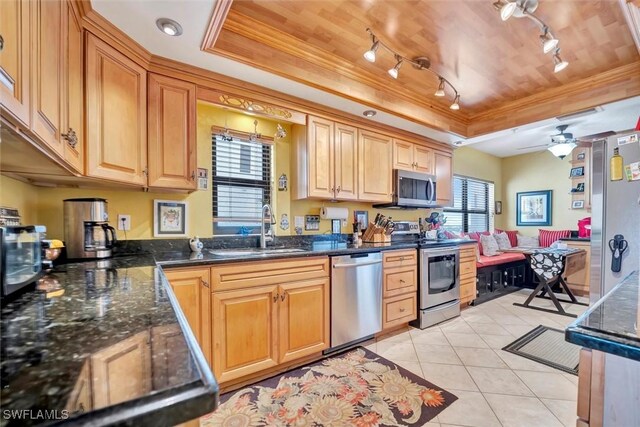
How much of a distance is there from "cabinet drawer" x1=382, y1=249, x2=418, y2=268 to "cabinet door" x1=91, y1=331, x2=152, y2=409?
2.37 meters

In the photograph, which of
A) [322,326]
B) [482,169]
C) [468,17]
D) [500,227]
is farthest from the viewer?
[500,227]

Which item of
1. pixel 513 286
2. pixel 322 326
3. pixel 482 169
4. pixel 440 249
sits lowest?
pixel 513 286

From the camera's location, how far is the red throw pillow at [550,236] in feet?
16.0

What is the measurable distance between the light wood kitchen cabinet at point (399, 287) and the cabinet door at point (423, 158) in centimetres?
123

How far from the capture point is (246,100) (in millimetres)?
2299

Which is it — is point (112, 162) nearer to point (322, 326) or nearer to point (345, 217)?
point (322, 326)

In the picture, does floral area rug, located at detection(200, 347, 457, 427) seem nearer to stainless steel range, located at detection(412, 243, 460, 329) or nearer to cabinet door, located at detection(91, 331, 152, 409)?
stainless steel range, located at detection(412, 243, 460, 329)

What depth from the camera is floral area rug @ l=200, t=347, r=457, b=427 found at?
5.31ft

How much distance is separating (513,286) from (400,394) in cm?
381

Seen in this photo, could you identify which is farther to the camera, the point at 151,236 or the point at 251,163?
the point at 251,163

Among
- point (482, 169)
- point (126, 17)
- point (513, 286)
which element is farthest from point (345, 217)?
point (482, 169)

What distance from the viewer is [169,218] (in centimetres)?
223

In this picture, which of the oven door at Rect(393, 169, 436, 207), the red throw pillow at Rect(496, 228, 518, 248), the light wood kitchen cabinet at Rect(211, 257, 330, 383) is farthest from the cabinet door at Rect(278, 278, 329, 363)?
the red throw pillow at Rect(496, 228, 518, 248)

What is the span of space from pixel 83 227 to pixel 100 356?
163cm
